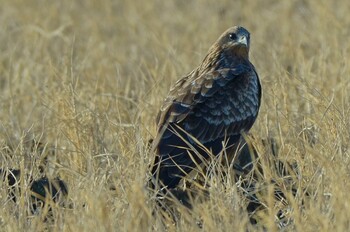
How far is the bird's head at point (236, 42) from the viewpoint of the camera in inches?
296

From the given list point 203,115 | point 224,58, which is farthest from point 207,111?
point 224,58

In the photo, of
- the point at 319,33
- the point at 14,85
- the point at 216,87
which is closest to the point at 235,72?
the point at 216,87

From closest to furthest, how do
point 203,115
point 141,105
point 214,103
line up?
point 203,115
point 214,103
point 141,105

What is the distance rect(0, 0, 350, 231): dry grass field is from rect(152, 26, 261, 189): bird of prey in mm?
184

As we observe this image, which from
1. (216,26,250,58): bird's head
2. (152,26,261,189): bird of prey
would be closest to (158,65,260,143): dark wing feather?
(152,26,261,189): bird of prey

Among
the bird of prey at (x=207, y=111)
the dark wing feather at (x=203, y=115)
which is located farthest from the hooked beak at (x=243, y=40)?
the dark wing feather at (x=203, y=115)

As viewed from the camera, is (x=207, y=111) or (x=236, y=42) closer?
(x=207, y=111)

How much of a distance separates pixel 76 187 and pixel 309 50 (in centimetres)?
538

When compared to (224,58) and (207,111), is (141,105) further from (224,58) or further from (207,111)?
(207,111)

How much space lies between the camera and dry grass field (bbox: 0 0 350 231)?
5.19 meters

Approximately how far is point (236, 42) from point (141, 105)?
2.66 feet

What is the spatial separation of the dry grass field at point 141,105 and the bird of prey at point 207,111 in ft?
0.60

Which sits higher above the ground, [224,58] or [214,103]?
[224,58]

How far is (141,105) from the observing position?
7.66m
